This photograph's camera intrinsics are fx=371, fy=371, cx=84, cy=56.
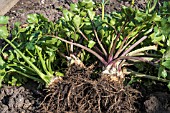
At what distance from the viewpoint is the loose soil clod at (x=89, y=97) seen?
210 cm

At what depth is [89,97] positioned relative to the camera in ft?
6.97

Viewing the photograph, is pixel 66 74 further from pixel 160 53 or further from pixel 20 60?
pixel 160 53

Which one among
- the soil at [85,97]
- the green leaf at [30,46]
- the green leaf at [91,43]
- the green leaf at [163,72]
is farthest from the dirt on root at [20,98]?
the green leaf at [163,72]

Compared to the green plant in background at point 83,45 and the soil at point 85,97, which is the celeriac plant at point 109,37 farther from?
the soil at point 85,97

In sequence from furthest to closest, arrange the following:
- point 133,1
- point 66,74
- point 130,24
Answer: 1. point 133,1
2. point 66,74
3. point 130,24

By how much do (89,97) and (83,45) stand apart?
360 mm

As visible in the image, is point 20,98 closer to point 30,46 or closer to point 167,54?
point 30,46

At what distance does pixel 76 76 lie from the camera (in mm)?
2188

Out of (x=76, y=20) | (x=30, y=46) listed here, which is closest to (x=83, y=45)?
(x=76, y=20)

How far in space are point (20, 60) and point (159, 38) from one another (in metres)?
0.85

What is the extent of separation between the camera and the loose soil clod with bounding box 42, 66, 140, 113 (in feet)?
6.88

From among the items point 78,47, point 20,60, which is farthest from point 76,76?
point 20,60

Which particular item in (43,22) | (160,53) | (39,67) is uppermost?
(43,22)

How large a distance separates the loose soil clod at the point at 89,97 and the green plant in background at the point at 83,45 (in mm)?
75
